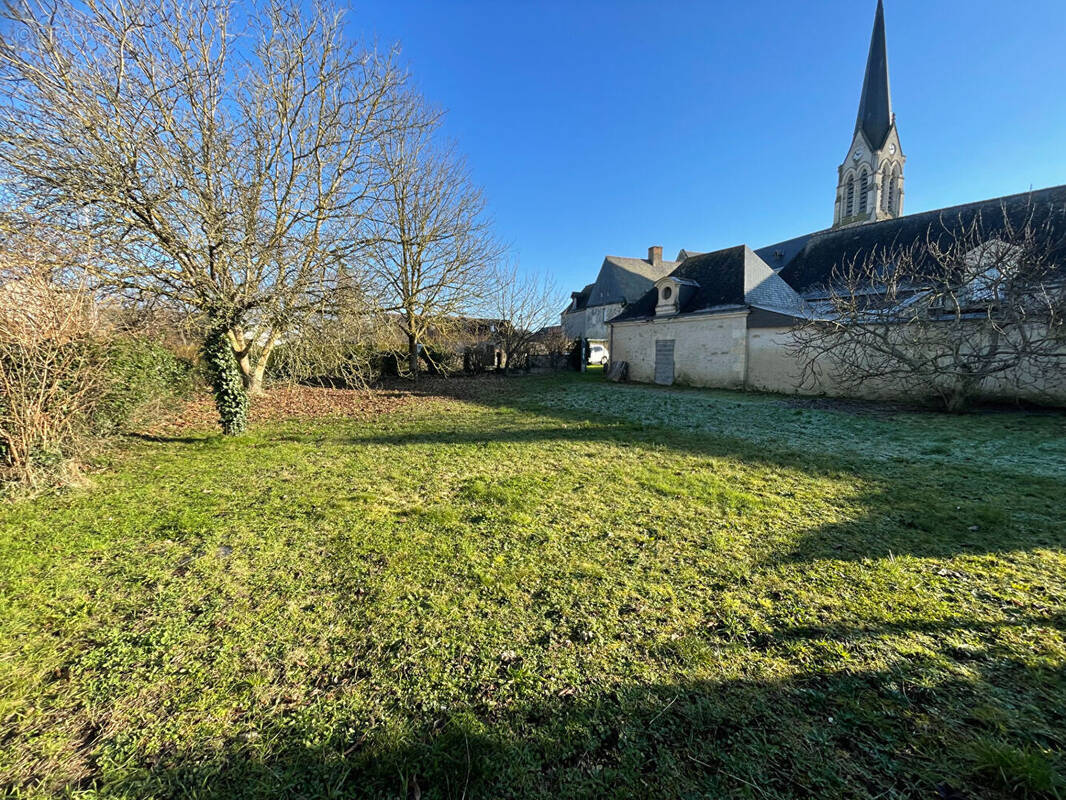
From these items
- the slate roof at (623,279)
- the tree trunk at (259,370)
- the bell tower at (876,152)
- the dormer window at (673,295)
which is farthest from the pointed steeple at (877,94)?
the tree trunk at (259,370)

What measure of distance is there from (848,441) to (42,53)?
43.1 ft

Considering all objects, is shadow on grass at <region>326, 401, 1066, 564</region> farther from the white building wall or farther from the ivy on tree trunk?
the white building wall

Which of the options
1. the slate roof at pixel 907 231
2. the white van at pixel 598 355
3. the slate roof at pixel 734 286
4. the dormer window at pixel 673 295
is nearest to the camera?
the slate roof at pixel 907 231

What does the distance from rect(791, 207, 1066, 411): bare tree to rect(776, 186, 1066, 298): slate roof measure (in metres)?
2.44

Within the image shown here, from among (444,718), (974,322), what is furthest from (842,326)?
(444,718)

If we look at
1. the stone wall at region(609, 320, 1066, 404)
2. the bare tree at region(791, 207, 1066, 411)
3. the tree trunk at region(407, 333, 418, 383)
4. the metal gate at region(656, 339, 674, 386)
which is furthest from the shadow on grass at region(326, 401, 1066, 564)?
the tree trunk at region(407, 333, 418, 383)

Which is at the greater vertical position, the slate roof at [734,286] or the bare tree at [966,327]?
the slate roof at [734,286]

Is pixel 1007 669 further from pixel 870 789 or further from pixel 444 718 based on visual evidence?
pixel 444 718

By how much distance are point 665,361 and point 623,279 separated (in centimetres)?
2082

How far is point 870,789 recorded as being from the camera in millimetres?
1479

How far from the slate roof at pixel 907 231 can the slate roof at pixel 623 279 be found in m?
16.2

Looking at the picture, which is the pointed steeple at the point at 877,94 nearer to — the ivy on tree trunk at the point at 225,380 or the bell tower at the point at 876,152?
the bell tower at the point at 876,152

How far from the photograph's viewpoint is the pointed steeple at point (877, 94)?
90.5 ft

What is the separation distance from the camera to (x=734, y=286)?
49.4 feet
